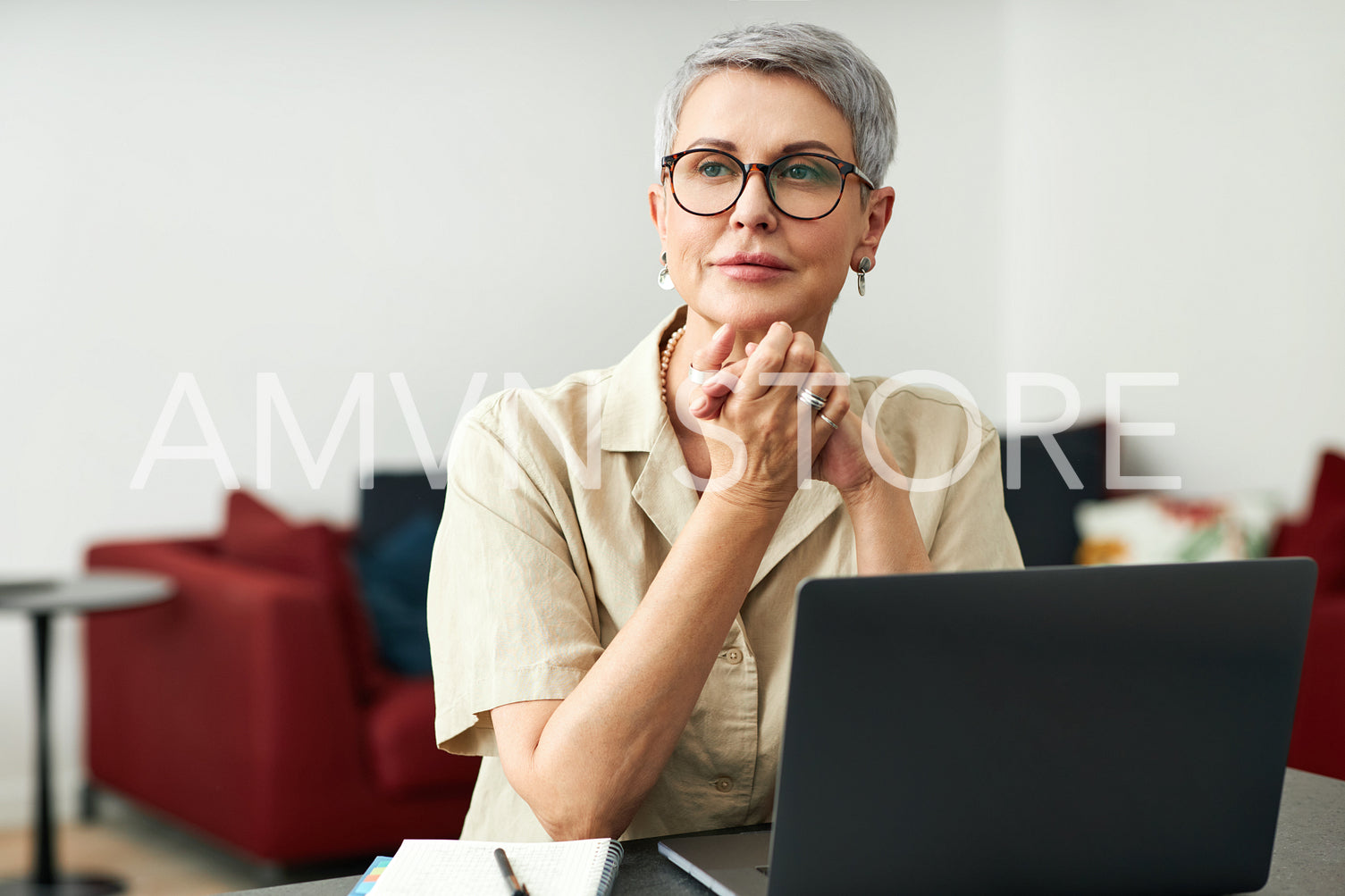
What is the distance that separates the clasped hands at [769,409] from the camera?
0.92m

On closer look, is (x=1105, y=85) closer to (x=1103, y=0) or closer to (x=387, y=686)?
(x=1103, y=0)

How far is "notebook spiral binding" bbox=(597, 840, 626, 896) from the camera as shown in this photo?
2.28ft

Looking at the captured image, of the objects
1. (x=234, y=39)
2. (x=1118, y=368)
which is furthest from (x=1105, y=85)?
(x=234, y=39)

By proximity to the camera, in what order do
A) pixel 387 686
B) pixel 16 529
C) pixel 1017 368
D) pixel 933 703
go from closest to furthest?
pixel 933 703
pixel 387 686
pixel 16 529
pixel 1017 368

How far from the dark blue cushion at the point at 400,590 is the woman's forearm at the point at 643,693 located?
5.70ft

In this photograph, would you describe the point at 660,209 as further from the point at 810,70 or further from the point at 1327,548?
the point at 1327,548

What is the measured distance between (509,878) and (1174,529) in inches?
96.1

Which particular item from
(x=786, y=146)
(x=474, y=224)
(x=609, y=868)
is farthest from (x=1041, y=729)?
(x=474, y=224)

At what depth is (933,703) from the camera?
625 millimetres

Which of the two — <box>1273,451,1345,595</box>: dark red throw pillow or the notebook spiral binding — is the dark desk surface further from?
<box>1273,451,1345,595</box>: dark red throw pillow

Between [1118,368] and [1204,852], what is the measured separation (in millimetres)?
2828

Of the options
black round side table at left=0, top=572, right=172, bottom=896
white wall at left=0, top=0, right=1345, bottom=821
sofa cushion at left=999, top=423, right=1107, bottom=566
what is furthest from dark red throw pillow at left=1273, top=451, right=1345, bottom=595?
black round side table at left=0, top=572, right=172, bottom=896

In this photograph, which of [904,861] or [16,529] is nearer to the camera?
[904,861]

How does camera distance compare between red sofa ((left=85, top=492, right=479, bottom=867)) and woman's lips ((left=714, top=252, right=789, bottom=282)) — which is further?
red sofa ((left=85, top=492, right=479, bottom=867))
